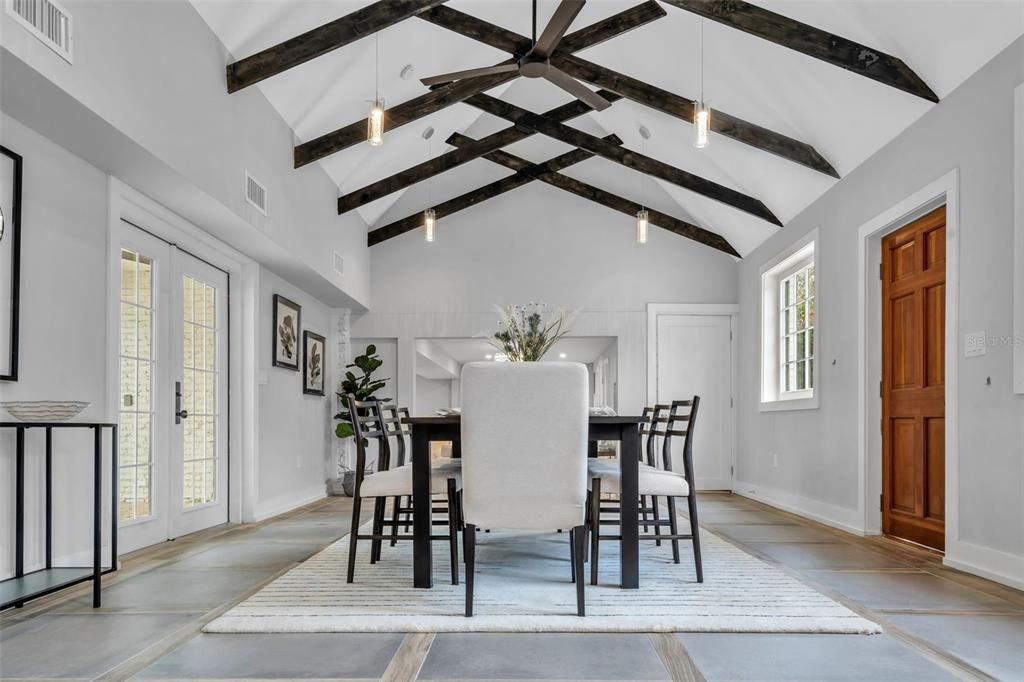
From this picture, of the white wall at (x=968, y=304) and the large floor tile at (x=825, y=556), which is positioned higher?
the white wall at (x=968, y=304)

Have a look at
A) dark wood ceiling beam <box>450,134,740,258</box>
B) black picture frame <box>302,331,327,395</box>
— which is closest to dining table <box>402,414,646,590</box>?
black picture frame <box>302,331,327,395</box>

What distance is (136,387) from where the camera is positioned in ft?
14.3

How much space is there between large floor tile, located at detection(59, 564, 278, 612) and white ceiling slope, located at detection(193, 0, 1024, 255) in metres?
2.85

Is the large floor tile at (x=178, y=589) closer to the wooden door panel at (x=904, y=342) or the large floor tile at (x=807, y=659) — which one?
the large floor tile at (x=807, y=659)

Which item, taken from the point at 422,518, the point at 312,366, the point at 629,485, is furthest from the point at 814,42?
the point at 312,366

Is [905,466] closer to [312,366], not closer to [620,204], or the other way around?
[620,204]

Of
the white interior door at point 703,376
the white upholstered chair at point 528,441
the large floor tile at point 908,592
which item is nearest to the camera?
the white upholstered chair at point 528,441

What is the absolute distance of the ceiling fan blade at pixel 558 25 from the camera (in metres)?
3.23

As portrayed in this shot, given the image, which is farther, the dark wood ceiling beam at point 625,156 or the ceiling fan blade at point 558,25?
the dark wood ceiling beam at point 625,156

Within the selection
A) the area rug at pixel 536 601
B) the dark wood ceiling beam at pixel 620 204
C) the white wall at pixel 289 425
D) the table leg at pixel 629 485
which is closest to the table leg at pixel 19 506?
the area rug at pixel 536 601

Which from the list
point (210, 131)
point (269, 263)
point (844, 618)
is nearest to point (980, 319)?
point (844, 618)

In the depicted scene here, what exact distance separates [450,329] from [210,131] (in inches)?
171

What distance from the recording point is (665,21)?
5199 millimetres

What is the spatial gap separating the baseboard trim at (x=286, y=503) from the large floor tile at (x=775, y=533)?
3296 millimetres
